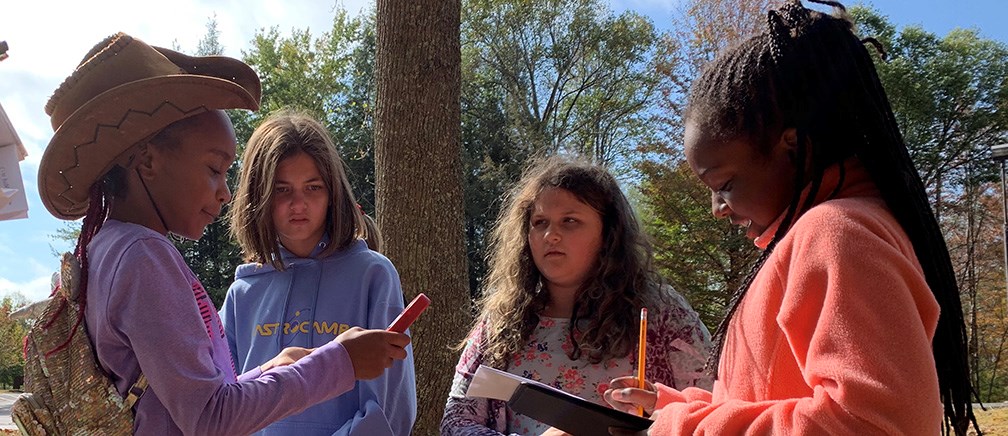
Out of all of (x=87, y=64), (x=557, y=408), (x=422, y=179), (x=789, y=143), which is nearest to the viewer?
(x=789, y=143)

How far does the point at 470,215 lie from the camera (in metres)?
16.8

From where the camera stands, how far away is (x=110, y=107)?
1661 millimetres

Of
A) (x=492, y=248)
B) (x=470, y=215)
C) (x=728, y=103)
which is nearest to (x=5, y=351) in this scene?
(x=470, y=215)

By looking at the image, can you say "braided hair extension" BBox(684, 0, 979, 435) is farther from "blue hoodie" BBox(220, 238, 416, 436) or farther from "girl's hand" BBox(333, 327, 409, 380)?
"blue hoodie" BBox(220, 238, 416, 436)

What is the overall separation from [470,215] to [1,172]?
1331 centimetres

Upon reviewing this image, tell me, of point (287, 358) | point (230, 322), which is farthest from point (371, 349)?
point (230, 322)

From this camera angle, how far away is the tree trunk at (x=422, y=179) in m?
5.00

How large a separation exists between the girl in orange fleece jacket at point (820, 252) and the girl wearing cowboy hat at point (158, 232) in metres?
0.81

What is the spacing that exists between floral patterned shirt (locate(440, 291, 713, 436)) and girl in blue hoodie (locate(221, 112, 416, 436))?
22 centimetres

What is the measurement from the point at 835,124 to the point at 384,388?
1.62m

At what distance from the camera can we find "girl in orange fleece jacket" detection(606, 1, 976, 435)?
1003 millimetres

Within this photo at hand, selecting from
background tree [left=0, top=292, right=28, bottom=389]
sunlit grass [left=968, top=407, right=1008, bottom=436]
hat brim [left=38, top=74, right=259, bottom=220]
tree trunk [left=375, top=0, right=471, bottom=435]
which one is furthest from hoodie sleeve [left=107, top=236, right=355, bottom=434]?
background tree [left=0, top=292, right=28, bottom=389]

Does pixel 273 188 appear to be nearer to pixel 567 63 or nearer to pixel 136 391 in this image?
pixel 136 391

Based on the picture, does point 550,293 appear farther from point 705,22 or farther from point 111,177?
point 705,22
